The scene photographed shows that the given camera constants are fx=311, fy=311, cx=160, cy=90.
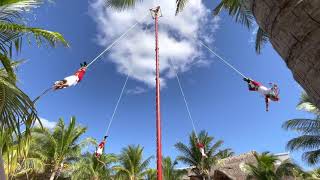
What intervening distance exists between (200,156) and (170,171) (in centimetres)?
370

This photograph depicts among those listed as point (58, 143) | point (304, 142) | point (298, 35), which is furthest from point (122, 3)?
point (58, 143)

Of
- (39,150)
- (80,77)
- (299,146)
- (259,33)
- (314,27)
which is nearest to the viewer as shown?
(314,27)

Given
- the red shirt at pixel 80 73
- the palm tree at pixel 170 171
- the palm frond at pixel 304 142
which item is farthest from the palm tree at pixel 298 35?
the palm tree at pixel 170 171

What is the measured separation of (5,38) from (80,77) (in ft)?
5.78

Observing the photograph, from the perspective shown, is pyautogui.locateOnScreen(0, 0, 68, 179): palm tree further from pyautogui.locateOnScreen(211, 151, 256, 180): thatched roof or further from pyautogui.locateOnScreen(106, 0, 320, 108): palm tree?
pyautogui.locateOnScreen(211, 151, 256, 180): thatched roof

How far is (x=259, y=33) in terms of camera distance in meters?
8.80

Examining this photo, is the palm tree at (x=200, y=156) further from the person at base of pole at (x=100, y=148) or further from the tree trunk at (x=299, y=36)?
the tree trunk at (x=299, y=36)

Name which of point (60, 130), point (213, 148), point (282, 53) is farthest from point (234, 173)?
point (282, 53)

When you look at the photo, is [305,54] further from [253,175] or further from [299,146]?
[253,175]

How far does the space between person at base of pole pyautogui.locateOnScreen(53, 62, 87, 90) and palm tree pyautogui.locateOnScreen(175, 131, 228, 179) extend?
25820 mm

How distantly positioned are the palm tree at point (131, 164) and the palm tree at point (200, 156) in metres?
3.84

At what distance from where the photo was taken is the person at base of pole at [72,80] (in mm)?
6034

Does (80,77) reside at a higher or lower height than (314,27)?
higher

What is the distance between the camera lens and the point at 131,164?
105ft
